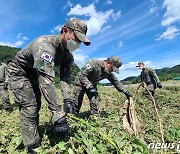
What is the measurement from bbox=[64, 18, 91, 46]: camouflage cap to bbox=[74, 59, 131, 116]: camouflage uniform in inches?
115

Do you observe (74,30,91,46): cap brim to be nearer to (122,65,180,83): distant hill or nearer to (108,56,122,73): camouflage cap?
(108,56,122,73): camouflage cap

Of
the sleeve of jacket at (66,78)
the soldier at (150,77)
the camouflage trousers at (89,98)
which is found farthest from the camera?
the soldier at (150,77)

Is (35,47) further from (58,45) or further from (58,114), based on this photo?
(58,114)

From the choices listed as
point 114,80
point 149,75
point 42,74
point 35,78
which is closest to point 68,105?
point 35,78

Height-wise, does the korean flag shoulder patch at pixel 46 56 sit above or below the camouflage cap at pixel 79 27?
below

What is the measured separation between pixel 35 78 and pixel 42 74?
1011 millimetres

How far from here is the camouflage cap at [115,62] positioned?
256 inches

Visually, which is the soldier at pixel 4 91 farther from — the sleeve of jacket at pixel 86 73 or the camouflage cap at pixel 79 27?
the camouflage cap at pixel 79 27

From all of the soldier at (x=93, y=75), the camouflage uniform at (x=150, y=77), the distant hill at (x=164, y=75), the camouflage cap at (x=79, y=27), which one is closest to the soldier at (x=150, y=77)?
the camouflage uniform at (x=150, y=77)

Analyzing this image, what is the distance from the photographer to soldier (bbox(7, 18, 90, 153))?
3.48m

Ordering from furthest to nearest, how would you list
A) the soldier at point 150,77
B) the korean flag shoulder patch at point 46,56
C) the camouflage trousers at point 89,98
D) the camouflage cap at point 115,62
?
the soldier at point 150,77, the camouflage trousers at point 89,98, the camouflage cap at point 115,62, the korean flag shoulder patch at point 46,56

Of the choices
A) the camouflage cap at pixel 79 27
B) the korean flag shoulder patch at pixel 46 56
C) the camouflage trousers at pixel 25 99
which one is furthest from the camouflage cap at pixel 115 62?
the korean flag shoulder patch at pixel 46 56

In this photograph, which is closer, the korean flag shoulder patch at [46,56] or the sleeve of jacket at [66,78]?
the korean flag shoulder patch at [46,56]

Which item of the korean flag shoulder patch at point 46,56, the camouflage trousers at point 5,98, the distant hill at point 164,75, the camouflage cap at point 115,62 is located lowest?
the camouflage trousers at point 5,98
